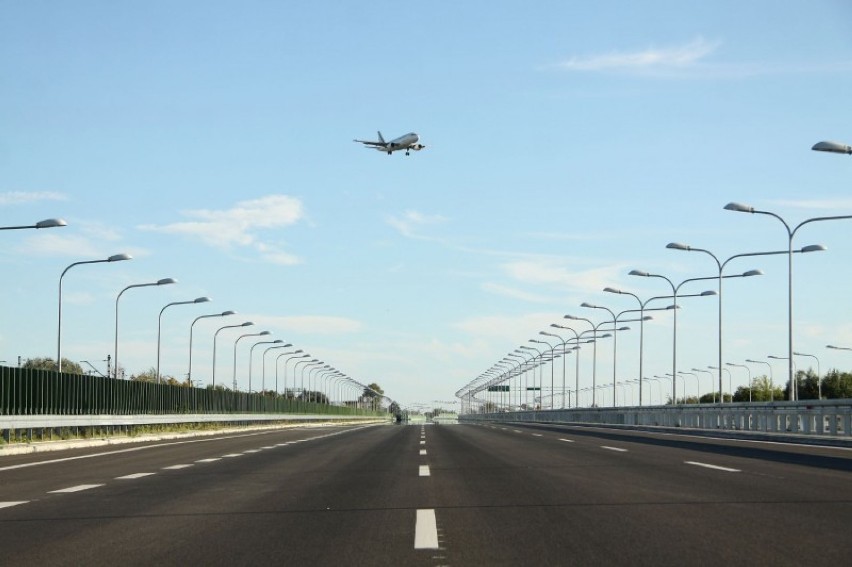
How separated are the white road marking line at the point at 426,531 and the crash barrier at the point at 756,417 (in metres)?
23.9

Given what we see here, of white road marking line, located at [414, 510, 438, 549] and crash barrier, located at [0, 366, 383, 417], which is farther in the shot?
crash barrier, located at [0, 366, 383, 417]

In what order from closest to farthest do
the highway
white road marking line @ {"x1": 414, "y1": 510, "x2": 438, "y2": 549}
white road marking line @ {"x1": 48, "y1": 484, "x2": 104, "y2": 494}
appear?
1. the highway
2. white road marking line @ {"x1": 414, "y1": 510, "x2": 438, "y2": 549}
3. white road marking line @ {"x1": 48, "y1": 484, "x2": 104, "y2": 494}

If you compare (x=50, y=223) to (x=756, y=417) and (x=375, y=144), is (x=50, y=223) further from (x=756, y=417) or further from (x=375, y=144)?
(x=375, y=144)

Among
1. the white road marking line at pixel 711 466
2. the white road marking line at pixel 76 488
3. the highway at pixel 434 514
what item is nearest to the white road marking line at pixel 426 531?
the highway at pixel 434 514

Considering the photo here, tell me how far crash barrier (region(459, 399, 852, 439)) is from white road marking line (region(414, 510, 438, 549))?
23.9m

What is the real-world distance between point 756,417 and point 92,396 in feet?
80.3

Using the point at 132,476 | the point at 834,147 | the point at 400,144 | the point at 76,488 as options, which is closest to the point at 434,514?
the point at 76,488

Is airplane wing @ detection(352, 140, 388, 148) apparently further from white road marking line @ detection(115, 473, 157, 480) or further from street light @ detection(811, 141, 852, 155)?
white road marking line @ detection(115, 473, 157, 480)

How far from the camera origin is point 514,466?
1919 cm

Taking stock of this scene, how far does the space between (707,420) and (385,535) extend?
4185 centimetres

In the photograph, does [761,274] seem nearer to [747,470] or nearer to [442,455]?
[442,455]

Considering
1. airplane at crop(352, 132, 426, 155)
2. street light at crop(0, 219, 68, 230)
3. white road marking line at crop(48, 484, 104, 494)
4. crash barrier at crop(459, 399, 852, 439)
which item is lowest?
crash barrier at crop(459, 399, 852, 439)

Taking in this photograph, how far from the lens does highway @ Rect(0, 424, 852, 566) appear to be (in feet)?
27.5

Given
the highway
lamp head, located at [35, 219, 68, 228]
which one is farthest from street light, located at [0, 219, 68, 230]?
the highway
